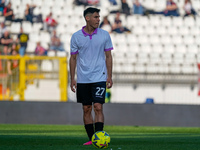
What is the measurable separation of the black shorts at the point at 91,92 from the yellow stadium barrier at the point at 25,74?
7.28 metres

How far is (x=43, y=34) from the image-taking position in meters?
20.5

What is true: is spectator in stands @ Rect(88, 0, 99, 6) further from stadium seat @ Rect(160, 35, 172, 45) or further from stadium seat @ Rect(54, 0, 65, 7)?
stadium seat @ Rect(160, 35, 172, 45)

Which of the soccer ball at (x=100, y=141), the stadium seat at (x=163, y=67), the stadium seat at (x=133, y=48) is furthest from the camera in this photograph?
the stadium seat at (x=133, y=48)

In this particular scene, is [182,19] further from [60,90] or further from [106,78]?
[106,78]

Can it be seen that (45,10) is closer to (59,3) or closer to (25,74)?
(59,3)

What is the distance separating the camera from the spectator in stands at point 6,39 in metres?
19.3

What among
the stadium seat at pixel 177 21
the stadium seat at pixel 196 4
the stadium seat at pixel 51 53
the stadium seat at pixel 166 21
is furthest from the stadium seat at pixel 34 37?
the stadium seat at pixel 196 4

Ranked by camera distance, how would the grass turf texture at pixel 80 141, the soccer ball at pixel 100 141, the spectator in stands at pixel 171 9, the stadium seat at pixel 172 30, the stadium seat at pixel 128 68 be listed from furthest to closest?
the spectator in stands at pixel 171 9
the stadium seat at pixel 172 30
the stadium seat at pixel 128 68
the grass turf texture at pixel 80 141
the soccer ball at pixel 100 141

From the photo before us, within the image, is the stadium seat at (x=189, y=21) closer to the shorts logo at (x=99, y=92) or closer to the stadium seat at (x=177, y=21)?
the stadium seat at (x=177, y=21)

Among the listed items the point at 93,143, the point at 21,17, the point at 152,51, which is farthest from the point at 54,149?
the point at 21,17

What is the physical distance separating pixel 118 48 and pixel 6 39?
4147 millimetres

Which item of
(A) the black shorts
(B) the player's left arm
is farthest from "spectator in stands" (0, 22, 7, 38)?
(B) the player's left arm

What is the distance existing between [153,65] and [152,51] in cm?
277

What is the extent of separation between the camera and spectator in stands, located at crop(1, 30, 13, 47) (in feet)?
63.4
